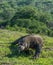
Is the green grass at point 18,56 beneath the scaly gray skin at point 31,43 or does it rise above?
beneath

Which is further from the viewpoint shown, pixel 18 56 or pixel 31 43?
pixel 31 43

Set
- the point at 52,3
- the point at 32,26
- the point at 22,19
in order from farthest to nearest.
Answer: the point at 52,3
the point at 22,19
the point at 32,26

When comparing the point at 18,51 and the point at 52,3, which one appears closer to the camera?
the point at 18,51

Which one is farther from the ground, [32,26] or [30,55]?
[30,55]

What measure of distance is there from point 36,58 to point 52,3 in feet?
241

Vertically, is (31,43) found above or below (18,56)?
above

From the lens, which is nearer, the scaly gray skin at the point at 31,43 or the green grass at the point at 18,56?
the green grass at the point at 18,56

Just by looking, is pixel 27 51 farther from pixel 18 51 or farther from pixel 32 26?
pixel 32 26

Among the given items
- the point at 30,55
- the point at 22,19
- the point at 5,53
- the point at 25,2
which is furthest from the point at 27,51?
the point at 25,2

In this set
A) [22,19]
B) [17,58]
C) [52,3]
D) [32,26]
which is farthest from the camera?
[52,3]

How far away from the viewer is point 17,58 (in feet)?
33.3

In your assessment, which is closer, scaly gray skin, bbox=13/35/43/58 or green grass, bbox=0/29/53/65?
green grass, bbox=0/29/53/65

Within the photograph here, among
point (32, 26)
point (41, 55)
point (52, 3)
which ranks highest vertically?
point (41, 55)

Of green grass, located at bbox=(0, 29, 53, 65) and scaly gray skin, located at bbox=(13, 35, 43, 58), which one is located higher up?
scaly gray skin, located at bbox=(13, 35, 43, 58)
